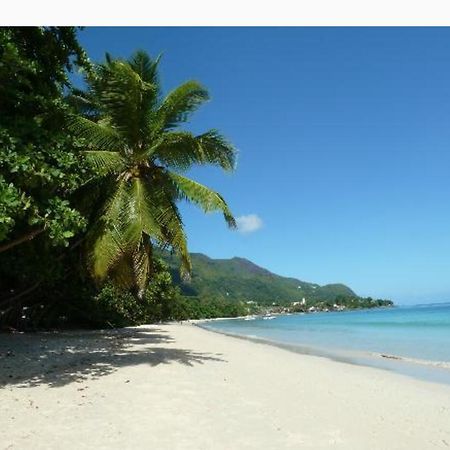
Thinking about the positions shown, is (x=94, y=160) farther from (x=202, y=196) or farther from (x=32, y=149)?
(x=32, y=149)

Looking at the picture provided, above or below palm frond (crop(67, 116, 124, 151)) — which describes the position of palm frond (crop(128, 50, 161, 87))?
above

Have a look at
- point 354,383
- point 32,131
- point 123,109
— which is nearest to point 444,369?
point 354,383

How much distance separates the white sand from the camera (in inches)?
209

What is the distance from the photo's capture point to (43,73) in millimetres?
9992

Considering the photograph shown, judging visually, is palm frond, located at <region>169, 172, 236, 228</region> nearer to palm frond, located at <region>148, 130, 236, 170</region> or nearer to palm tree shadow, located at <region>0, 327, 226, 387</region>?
palm frond, located at <region>148, 130, 236, 170</region>

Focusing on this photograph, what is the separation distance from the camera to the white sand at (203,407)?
5.32 metres

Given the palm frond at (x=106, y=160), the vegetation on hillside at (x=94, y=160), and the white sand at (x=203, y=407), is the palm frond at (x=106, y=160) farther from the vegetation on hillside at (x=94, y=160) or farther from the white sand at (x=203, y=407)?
the white sand at (x=203, y=407)

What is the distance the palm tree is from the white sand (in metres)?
2.93

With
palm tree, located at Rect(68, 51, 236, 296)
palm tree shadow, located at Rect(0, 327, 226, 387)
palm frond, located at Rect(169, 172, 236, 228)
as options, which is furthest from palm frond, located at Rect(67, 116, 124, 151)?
palm tree shadow, located at Rect(0, 327, 226, 387)

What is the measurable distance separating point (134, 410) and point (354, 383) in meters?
5.46

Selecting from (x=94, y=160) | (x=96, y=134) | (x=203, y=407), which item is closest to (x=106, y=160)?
(x=94, y=160)

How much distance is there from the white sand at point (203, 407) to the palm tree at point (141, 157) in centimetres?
293

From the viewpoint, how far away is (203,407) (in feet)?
21.8

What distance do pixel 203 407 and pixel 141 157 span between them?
795 cm
